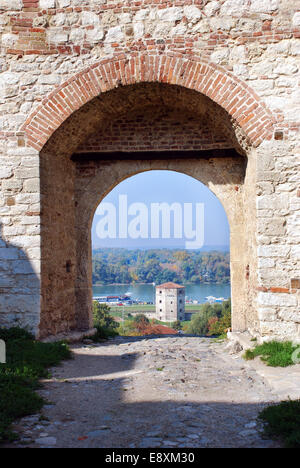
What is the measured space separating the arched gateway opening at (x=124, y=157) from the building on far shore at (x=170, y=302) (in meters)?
17.2

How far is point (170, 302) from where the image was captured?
25.8m

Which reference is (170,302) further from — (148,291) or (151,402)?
(151,402)

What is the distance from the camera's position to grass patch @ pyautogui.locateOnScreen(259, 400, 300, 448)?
8.98ft

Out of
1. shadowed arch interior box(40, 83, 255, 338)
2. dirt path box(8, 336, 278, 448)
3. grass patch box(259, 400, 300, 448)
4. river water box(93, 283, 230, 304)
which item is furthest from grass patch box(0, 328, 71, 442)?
river water box(93, 283, 230, 304)

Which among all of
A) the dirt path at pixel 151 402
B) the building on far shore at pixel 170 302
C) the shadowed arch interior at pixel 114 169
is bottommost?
the building on far shore at pixel 170 302

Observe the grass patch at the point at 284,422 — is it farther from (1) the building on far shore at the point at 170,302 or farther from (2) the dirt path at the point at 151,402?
(1) the building on far shore at the point at 170,302

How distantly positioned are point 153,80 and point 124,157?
5.69ft

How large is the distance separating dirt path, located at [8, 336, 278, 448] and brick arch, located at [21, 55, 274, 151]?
2.99 m

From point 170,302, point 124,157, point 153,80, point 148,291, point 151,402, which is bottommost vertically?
point 170,302

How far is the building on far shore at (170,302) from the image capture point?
24.8 meters

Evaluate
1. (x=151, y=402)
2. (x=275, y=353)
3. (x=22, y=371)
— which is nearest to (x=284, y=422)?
(x=151, y=402)

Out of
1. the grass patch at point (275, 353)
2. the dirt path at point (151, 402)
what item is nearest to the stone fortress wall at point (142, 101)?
the grass patch at point (275, 353)
